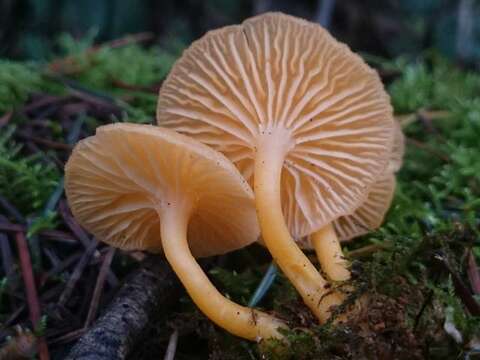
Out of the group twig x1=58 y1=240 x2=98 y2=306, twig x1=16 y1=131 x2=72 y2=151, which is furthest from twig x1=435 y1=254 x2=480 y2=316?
twig x1=16 y1=131 x2=72 y2=151

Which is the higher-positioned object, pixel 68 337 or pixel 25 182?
pixel 25 182

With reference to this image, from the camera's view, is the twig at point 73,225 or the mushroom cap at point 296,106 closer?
the mushroom cap at point 296,106

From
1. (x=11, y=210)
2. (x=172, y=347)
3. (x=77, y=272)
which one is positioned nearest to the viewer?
(x=172, y=347)

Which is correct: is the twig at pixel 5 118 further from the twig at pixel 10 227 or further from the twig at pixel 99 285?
the twig at pixel 99 285

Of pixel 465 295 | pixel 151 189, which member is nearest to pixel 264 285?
pixel 151 189

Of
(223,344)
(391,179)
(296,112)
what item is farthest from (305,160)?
(223,344)

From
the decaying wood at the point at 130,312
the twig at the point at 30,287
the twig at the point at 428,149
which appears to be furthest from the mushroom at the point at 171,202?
the twig at the point at 428,149

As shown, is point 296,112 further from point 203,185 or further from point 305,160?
point 203,185

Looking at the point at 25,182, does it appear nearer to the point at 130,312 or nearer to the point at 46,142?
the point at 46,142
